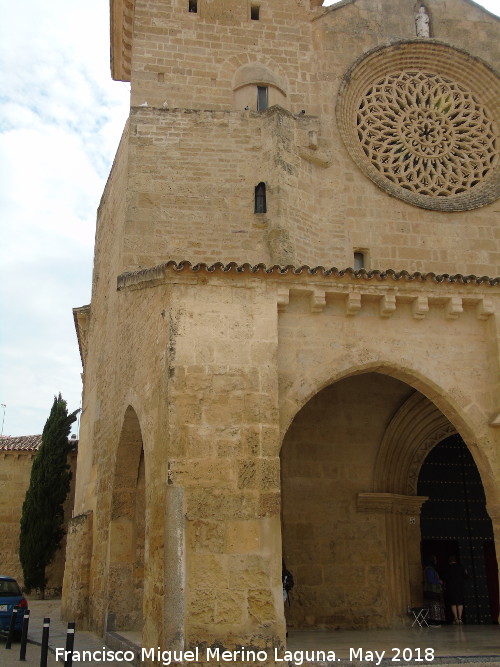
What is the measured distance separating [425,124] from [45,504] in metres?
13.6

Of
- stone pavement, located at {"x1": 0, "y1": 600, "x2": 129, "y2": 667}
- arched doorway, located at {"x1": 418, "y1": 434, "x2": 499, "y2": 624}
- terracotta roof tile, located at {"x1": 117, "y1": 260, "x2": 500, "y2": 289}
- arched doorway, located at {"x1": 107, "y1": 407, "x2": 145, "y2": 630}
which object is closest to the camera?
terracotta roof tile, located at {"x1": 117, "y1": 260, "x2": 500, "y2": 289}

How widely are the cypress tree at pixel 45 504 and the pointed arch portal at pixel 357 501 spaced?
34.8 feet

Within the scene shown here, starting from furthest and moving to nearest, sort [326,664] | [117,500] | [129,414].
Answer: [117,500] < [129,414] < [326,664]

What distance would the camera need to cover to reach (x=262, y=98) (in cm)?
1270

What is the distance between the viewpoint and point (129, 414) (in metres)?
9.05

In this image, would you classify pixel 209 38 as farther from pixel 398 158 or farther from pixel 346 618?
pixel 346 618

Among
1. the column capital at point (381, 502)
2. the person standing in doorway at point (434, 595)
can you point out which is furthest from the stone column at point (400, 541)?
the person standing in doorway at point (434, 595)

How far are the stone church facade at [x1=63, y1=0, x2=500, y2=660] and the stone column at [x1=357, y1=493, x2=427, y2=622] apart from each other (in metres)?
0.03

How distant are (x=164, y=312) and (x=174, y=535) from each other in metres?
2.28

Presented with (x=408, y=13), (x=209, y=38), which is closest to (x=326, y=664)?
(x=209, y=38)

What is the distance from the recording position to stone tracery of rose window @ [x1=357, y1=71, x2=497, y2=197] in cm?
1276

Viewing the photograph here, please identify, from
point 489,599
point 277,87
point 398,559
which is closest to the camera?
point 398,559

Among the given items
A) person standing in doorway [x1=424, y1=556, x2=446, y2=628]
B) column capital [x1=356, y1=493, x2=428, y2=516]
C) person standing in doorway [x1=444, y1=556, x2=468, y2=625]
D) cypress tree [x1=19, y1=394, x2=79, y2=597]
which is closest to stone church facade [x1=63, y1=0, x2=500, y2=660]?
column capital [x1=356, y1=493, x2=428, y2=516]

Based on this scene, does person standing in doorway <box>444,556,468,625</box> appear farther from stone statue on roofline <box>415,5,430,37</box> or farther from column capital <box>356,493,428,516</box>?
stone statue on roofline <box>415,5,430,37</box>
